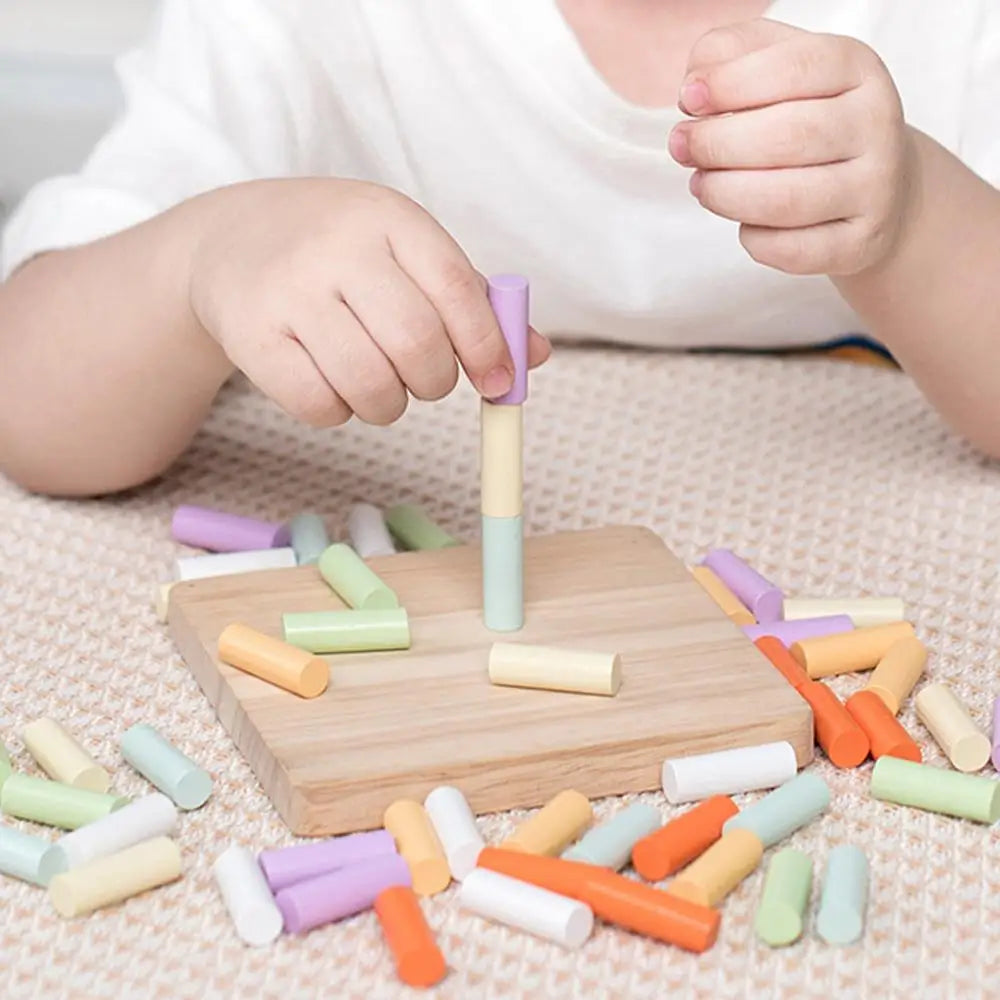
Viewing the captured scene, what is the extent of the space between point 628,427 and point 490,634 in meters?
0.31

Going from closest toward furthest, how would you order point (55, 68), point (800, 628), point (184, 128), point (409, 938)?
point (409, 938) → point (800, 628) → point (184, 128) → point (55, 68)

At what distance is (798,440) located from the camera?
1.01 m

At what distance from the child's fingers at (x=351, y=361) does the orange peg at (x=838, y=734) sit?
22 cm

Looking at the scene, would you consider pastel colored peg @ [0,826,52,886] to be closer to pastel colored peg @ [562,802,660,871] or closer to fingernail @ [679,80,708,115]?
pastel colored peg @ [562,802,660,871]

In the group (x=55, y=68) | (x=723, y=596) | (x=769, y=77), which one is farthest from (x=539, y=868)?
(x=55, y=68)

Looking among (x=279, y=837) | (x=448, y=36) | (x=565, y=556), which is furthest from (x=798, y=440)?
(x=279, y=837)

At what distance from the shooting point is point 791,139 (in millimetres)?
760

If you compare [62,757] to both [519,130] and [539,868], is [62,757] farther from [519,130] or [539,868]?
[519,130]

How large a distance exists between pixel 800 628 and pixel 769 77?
0.79 ft

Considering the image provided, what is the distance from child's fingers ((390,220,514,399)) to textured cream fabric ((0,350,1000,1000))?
153 mm

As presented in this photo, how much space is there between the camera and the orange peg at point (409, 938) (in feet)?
1.84

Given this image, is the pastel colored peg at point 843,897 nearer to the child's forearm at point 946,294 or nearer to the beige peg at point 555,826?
the beige peg at point 555,826

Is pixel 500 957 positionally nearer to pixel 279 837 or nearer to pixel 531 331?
pixel 279 837

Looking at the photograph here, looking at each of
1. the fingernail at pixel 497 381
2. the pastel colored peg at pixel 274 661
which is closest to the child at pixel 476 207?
the fingernail at pixel 497 381
